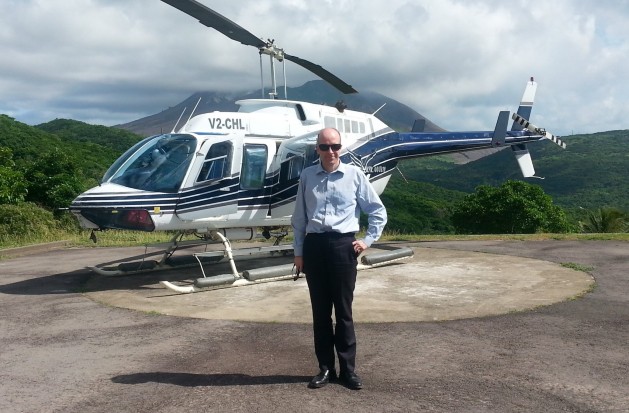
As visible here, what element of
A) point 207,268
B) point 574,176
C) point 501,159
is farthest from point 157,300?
point 501,159

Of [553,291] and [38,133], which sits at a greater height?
[38,133]

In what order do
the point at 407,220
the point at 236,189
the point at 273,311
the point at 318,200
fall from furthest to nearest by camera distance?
1. the point at 407,220
2. the point at 236,189
3. the point at 273,311
4. the point at 318,200

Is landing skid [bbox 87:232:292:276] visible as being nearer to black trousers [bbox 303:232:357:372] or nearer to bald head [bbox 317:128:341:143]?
black trousers [bbox 303:232:357:372]

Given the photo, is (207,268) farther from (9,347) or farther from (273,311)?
(9,347)

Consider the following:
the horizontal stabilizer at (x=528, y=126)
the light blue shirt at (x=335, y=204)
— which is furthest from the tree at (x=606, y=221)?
the light blue shirt at (x=335, y=204)

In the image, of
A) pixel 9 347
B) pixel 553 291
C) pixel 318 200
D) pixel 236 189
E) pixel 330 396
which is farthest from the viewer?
pixel 236 189

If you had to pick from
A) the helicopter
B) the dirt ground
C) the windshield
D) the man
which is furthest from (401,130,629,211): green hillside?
the man

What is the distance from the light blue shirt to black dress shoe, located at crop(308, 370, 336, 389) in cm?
103

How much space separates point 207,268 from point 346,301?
7.53 metres

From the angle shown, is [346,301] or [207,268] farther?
[207,268]

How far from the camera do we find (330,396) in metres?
4.55

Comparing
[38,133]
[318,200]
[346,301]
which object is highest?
[38,133]

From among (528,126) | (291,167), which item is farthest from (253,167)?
(528,126)

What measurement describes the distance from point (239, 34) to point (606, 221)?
24720 millimetres
